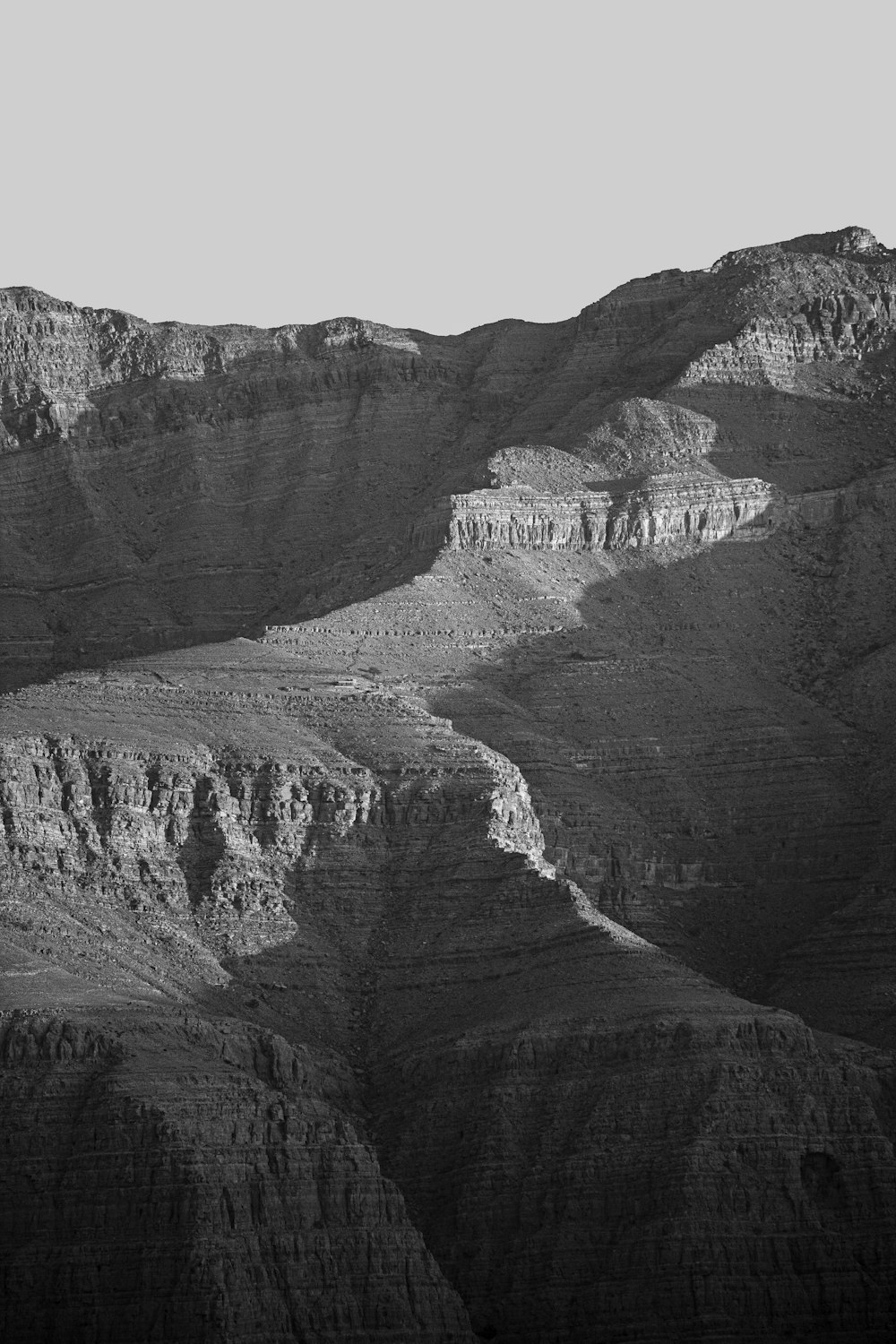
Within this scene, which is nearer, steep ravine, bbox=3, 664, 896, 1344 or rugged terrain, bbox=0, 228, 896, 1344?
steep ravine, bbox=3, 664, 896, 1344

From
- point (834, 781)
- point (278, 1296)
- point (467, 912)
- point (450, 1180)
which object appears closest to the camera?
point (278, 1296)

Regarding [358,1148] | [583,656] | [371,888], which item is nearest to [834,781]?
[583,656]

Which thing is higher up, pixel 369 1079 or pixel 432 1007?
pixel 432 1007

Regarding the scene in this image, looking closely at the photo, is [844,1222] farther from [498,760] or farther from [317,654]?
[317,654]

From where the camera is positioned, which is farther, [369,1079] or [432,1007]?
[432,1007]

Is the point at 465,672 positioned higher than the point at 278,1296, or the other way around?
the point at 465,672

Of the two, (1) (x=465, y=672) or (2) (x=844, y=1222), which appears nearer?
(2) (x=844, y=1222)

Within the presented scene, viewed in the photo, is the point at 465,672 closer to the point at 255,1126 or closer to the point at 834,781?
the point at 834,781

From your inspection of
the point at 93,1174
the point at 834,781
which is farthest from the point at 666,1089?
the point at 834,781

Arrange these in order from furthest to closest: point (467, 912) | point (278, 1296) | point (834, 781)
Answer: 1. point (834, 781)
2. point (467, 912)
3. point (278, 1296)

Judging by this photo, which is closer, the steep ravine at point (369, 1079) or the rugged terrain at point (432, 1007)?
the steep ravine at point (369, 1079)
